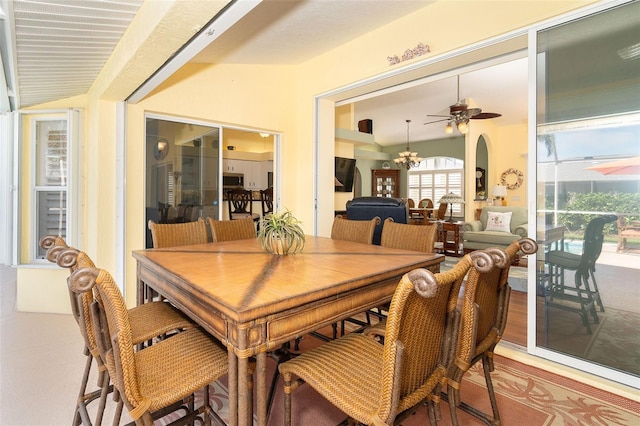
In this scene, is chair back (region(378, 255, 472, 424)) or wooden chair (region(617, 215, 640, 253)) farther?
wooden chair (region(617, 215, 640, 253))

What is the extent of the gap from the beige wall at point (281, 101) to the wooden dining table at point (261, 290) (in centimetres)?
141

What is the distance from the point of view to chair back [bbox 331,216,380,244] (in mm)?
2725

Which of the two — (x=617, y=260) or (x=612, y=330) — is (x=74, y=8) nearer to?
(x=617, y=260)

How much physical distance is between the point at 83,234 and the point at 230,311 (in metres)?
3.36

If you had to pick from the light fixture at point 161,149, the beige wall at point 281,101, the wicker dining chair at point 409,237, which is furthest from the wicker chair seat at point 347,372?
the light fixture at point 161,149

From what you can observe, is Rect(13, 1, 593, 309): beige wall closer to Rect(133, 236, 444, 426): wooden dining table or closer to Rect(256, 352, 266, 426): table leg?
Rect(133, 236, 444, 426): wooden dining table

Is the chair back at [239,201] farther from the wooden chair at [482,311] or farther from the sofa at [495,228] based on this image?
the wooden chair at [482,311]

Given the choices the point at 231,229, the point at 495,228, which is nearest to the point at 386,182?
the point at 495,228

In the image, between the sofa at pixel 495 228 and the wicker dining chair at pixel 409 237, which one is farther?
the sofa at pixel 495 228

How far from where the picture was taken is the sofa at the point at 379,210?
160 inches

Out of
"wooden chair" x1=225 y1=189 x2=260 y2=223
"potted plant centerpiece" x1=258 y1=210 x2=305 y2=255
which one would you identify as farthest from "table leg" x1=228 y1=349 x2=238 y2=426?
"wooden chair" x1=225 y1=189 x2=260 y2=223

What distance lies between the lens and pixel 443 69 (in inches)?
122

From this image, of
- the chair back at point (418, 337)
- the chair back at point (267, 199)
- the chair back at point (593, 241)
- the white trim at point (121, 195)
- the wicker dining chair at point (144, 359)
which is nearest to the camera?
the chair back at point (418, 337)

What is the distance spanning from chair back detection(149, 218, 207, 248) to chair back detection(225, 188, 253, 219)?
318cm
